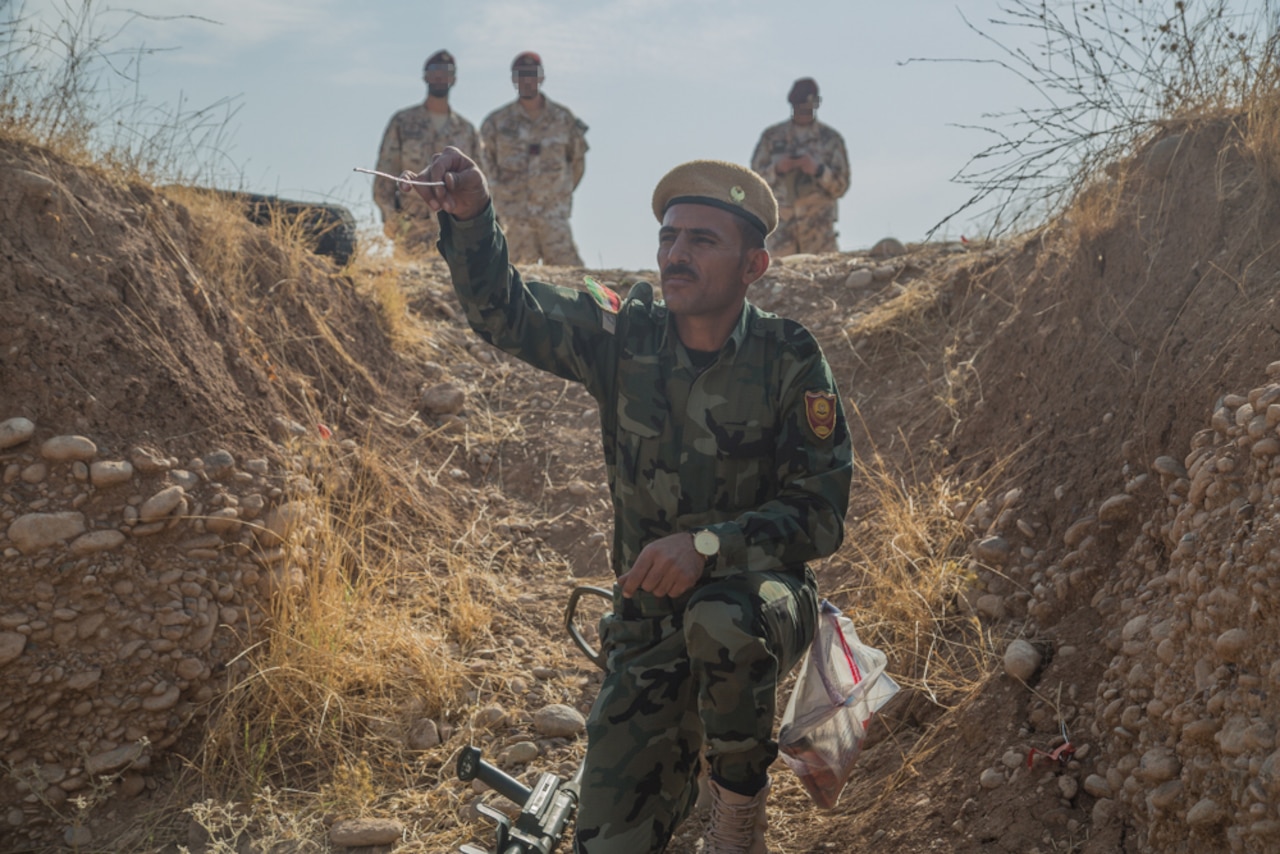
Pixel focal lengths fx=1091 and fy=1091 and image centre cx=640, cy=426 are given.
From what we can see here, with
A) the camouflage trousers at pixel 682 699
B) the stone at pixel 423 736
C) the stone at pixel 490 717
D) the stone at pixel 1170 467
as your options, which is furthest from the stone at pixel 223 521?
the stone at pixel 1170 467

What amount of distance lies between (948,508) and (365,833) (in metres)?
2.32

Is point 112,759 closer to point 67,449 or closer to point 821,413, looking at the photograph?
point 67,449

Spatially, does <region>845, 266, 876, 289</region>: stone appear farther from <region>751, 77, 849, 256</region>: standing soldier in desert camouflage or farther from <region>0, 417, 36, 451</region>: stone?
<region>0, 417, 36, 451</region>: stone

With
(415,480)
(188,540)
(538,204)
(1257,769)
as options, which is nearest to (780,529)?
(1257,769)

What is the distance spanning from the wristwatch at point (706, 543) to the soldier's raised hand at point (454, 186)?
3.06 ft

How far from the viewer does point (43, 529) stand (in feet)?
11.0

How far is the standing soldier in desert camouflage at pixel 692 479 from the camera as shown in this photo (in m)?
2.38

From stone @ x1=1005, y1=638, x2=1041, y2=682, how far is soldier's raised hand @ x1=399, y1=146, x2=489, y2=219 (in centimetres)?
190

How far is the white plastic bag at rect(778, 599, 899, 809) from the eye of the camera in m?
2.59

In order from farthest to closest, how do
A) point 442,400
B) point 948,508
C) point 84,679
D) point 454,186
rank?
point 442,400, point 948,508, point 84,679, point 454,186

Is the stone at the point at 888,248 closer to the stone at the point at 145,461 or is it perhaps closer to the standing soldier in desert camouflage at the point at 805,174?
the standing soldier in desert camouflage at the point at 805,174

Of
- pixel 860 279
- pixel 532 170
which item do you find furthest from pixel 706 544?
pixel 532 170

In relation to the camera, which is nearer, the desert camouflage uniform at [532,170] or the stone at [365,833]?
the stone at [365,833]

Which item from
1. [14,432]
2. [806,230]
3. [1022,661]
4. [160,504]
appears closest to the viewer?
[1022,661]
